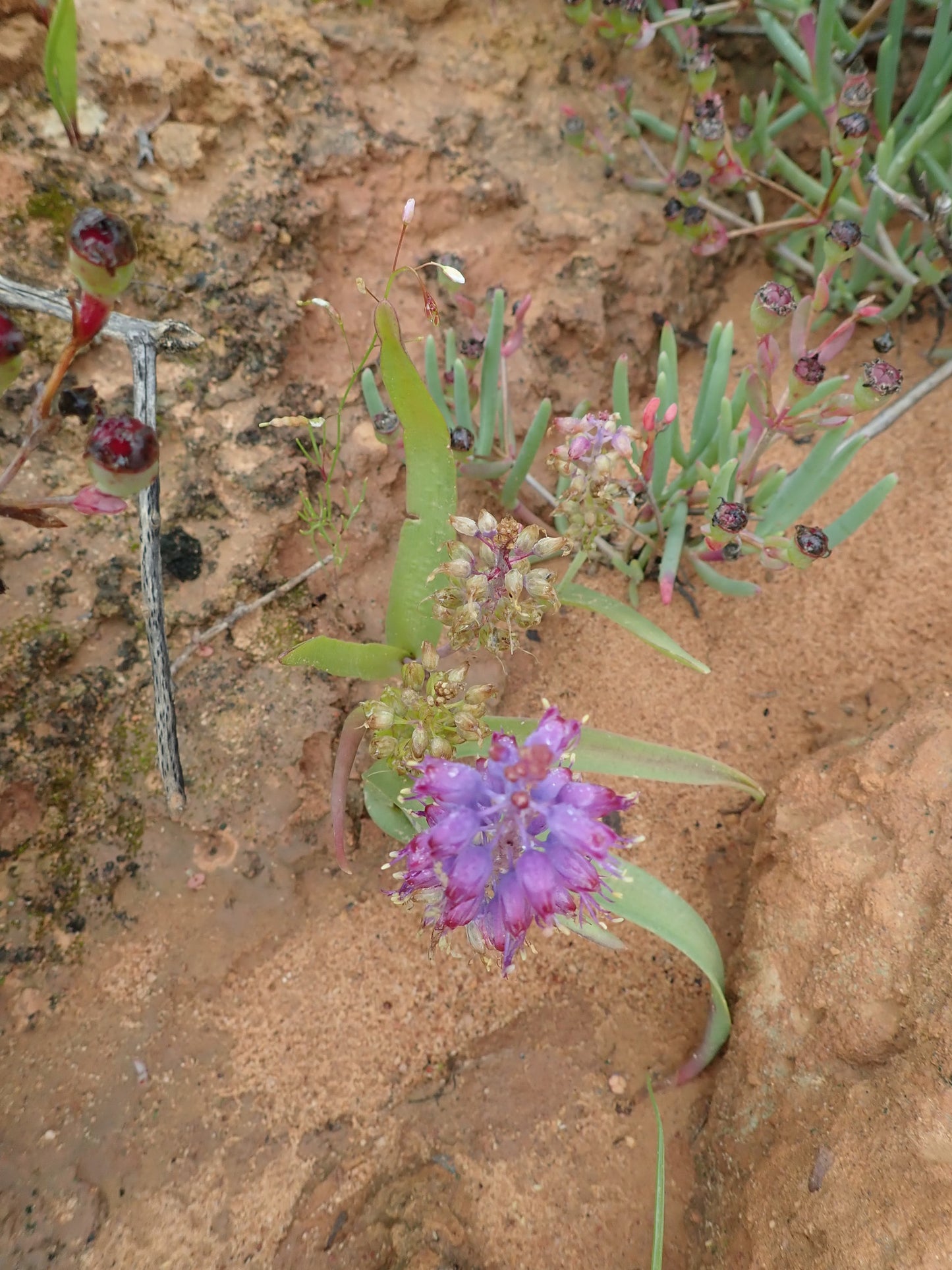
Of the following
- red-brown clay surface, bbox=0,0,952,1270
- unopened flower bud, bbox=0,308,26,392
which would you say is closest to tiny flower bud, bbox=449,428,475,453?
red-brown clay surface, bbox=0,0,952,1270

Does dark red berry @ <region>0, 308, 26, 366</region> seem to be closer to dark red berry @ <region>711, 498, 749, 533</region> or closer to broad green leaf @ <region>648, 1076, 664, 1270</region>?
dark red berry @ <region>711, 498, 749, 533</region>

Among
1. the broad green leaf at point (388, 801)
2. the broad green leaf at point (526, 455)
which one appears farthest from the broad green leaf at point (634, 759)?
the broad green leaf at point (526, 455)

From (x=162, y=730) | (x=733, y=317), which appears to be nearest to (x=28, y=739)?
(x=162, y=730)

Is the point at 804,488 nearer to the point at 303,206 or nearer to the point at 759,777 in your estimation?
the point at 759,777

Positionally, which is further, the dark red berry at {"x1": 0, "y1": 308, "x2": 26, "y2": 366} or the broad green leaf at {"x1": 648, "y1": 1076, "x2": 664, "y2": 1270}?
the broad green leaf at {"x1": 648, "y1": 1076, "x2": 664, "y2": 1270}

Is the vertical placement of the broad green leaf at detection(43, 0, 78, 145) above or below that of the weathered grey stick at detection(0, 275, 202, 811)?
above

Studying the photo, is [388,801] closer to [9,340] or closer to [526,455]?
[526,455]

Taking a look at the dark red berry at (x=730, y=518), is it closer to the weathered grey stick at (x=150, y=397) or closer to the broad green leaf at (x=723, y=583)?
the broad green leaf at (x=723, y=583)
